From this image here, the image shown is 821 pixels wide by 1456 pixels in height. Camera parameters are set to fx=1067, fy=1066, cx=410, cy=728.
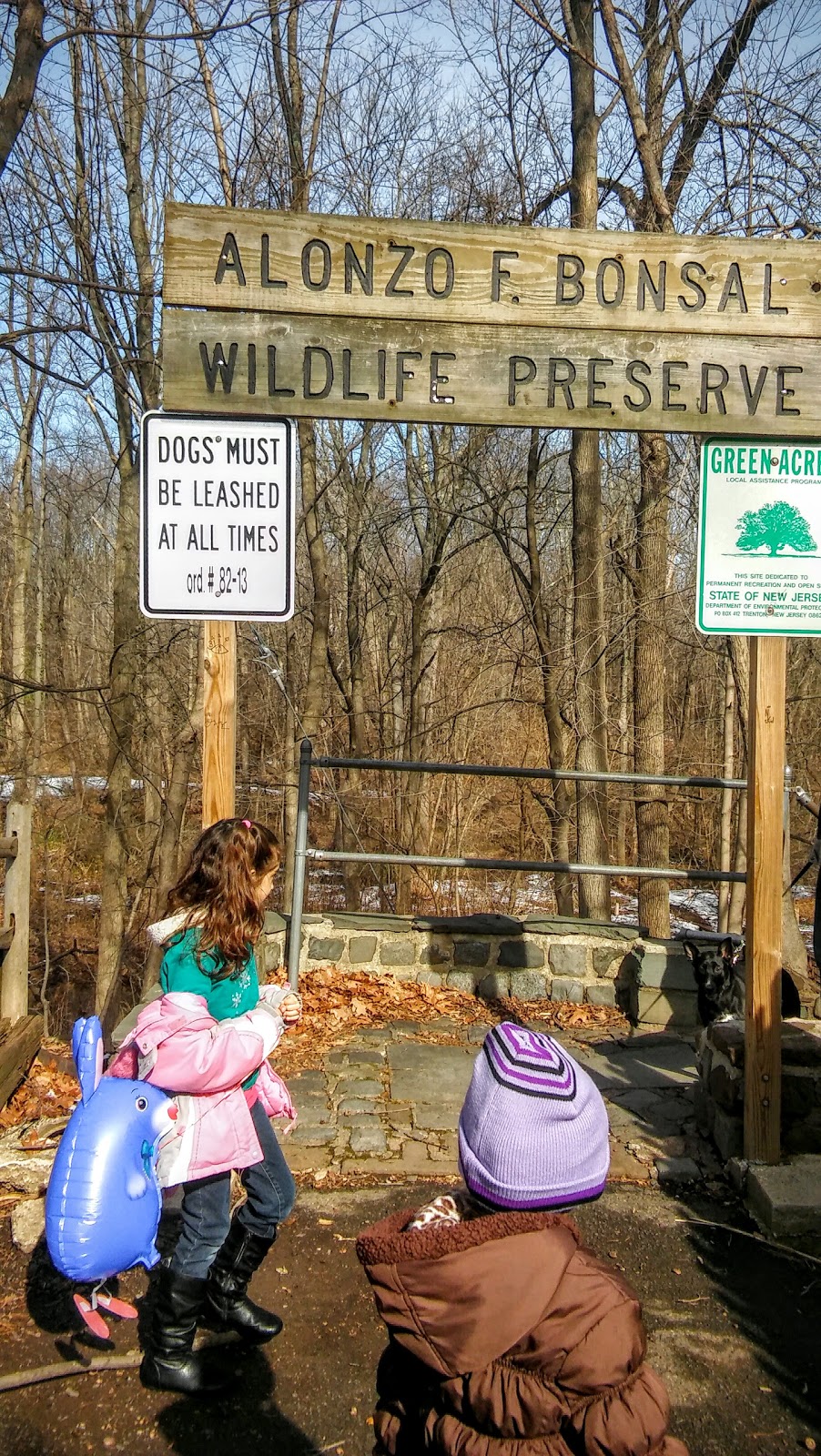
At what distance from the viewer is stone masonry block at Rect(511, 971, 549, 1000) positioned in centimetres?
652

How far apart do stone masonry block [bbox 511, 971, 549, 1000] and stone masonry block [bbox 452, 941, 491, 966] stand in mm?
217

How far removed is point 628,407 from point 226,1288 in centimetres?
325

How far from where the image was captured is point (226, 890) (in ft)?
9.32

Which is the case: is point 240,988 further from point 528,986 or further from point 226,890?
point 528,986

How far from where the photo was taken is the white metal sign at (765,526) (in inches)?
161

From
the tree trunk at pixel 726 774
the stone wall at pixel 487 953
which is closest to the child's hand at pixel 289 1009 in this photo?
the stone wall at pixel 487 953

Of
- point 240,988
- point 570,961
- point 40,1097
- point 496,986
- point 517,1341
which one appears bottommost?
point 40,1097

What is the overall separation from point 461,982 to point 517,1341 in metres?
4.95

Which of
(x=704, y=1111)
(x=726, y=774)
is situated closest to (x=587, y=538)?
(x=726, y=774)

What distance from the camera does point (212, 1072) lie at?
2654 millimetres

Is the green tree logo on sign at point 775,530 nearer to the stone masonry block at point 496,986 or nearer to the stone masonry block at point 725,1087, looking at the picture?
the stone masonry block at point 725,1087

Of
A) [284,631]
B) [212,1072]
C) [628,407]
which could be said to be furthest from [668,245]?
[284,631]

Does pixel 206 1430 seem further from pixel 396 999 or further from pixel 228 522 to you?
pixel 396 999

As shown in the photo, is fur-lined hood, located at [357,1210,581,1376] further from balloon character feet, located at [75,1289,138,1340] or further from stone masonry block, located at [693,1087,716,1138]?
stone masonry block, located at [693,1087,716,1138]
